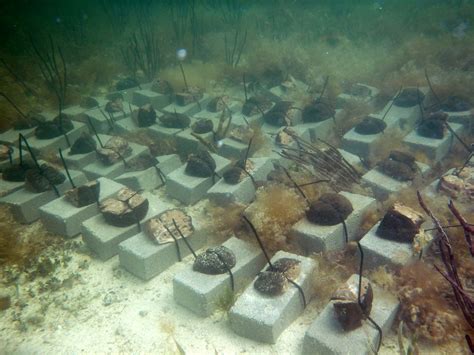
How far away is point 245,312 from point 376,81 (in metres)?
9.14

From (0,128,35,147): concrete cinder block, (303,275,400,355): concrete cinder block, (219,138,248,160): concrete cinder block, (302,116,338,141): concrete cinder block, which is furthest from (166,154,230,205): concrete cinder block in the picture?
(0,128,35,147): concrete cinder block

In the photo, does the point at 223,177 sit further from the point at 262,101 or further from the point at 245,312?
the point at 262,101

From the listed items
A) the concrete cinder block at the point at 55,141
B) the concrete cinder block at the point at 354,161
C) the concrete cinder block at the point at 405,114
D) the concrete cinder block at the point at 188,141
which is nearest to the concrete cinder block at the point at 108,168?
the concrete cinder block at the point at 188,141

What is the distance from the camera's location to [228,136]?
7.86m

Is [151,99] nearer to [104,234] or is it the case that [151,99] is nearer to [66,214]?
[66,214]

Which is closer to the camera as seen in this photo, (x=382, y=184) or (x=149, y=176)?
(x=382, y=184)

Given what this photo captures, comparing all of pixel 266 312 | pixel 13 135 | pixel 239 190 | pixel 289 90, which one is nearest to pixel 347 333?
pixel 266 312

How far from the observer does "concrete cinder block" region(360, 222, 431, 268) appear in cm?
402

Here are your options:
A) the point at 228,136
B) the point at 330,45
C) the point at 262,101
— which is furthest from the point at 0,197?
the point at 330,45

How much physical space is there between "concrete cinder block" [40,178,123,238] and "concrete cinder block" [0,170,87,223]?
384mm

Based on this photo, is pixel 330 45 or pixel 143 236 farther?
pixel 330 45

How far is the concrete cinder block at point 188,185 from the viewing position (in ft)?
20.4

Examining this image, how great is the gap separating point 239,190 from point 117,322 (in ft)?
8.83

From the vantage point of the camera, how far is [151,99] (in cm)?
993
